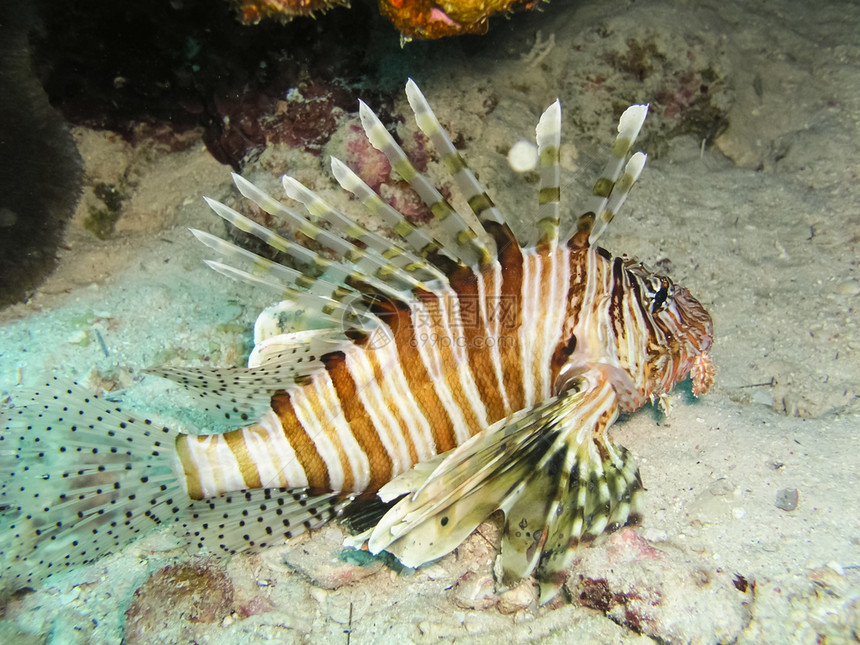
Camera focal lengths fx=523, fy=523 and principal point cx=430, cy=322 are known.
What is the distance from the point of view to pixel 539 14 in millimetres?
6355

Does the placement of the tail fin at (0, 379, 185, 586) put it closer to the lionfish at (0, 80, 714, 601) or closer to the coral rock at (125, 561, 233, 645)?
the lionfish at (0, 80, 714, 601)

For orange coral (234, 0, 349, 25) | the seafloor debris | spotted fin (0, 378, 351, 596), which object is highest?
orange coral (234, 0, 349, 25)

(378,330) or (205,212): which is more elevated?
(205,212)

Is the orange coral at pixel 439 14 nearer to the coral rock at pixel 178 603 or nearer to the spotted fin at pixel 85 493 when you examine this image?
the spotted fin at pixel 85 493

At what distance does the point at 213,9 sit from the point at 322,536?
463 centimetres

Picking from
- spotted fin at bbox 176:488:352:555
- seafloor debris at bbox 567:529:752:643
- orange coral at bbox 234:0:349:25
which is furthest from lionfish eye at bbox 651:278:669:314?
orange coral at bbox 234:0:349:25

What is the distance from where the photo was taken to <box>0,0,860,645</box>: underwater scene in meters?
2.33

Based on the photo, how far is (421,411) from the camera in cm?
260

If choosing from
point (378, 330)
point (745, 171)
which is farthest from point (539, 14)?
point (378, 330)

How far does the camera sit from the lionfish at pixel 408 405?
2402 mm

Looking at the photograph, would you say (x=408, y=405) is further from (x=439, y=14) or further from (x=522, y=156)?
(x=522, y=156)

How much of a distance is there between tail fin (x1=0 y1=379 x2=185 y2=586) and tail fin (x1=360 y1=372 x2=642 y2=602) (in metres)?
1.16

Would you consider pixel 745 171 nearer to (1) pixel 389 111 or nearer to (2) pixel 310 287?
(1) pixel 389 111

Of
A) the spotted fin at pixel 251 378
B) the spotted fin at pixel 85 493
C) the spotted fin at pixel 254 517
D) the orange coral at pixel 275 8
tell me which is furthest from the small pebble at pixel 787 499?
the orange coral at pixel 275 8
